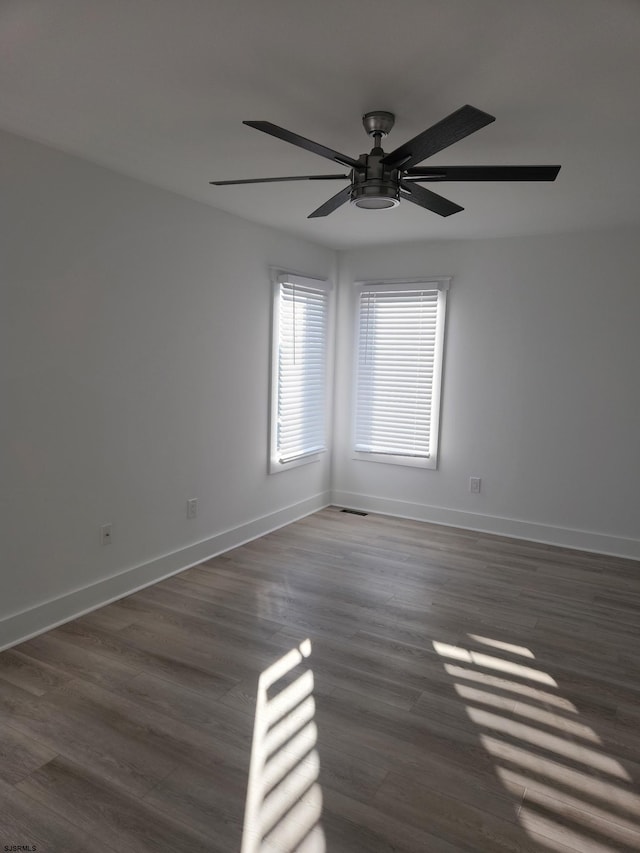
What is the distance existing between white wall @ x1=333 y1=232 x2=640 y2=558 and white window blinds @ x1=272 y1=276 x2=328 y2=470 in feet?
2.26

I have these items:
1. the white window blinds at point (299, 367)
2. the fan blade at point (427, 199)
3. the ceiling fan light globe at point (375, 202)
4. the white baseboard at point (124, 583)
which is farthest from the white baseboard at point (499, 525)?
the ceiling fan light globe at point (375, 202)

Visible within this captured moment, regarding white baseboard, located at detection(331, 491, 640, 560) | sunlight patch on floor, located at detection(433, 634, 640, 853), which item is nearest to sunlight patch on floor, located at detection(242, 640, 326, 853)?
sunlight patch on floor, located at detection(433, 634, 640, 853)

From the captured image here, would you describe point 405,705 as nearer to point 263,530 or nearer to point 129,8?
point 263,530

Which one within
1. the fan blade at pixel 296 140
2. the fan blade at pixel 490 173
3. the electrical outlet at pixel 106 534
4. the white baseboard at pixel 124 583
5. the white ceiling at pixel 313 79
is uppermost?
the white ceiling at pixel 313 79

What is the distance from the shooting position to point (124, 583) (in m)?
3.54

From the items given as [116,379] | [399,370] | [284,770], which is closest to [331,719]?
[284,770]

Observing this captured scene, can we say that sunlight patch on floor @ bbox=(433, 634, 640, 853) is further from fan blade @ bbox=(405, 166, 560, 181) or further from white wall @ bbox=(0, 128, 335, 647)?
fan blade @ bbox=(405, 166, 560, 181)

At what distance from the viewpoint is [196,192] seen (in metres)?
3.62

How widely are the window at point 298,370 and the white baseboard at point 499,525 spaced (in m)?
0.68

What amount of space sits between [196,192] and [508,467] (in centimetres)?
322

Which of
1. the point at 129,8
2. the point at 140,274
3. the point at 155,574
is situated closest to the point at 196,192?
the point at 140,274

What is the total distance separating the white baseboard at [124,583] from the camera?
117 inches

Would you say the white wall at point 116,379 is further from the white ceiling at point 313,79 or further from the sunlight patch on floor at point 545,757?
the sunlight patch on floor at point 545,757

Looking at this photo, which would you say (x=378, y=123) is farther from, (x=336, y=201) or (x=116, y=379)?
(x=116, y=379)
